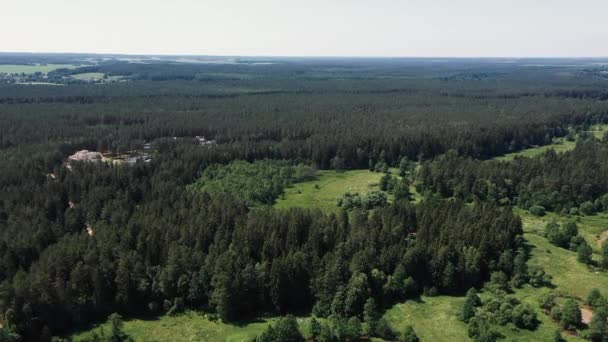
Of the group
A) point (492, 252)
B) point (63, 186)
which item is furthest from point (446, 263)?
point (63, 186)

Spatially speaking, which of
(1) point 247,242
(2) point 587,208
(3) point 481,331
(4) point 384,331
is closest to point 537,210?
(2) point 587,208

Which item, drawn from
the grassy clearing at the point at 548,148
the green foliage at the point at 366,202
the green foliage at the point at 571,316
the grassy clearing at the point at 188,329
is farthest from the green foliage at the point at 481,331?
the grassy clearing at the point at 548,148

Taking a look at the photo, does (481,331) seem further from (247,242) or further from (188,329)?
(188,329)

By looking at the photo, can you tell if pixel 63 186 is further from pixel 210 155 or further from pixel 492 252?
pixel 492 252

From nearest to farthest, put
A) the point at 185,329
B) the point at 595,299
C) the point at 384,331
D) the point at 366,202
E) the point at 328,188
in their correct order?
the point at 384,331 → the point at 185,329 → the point at 595,299 → the point at 366,202 → the point at 328,188

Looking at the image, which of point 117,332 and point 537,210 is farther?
point 537,210

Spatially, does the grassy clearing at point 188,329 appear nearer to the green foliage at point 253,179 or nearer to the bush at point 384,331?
the bush at point 384,331
